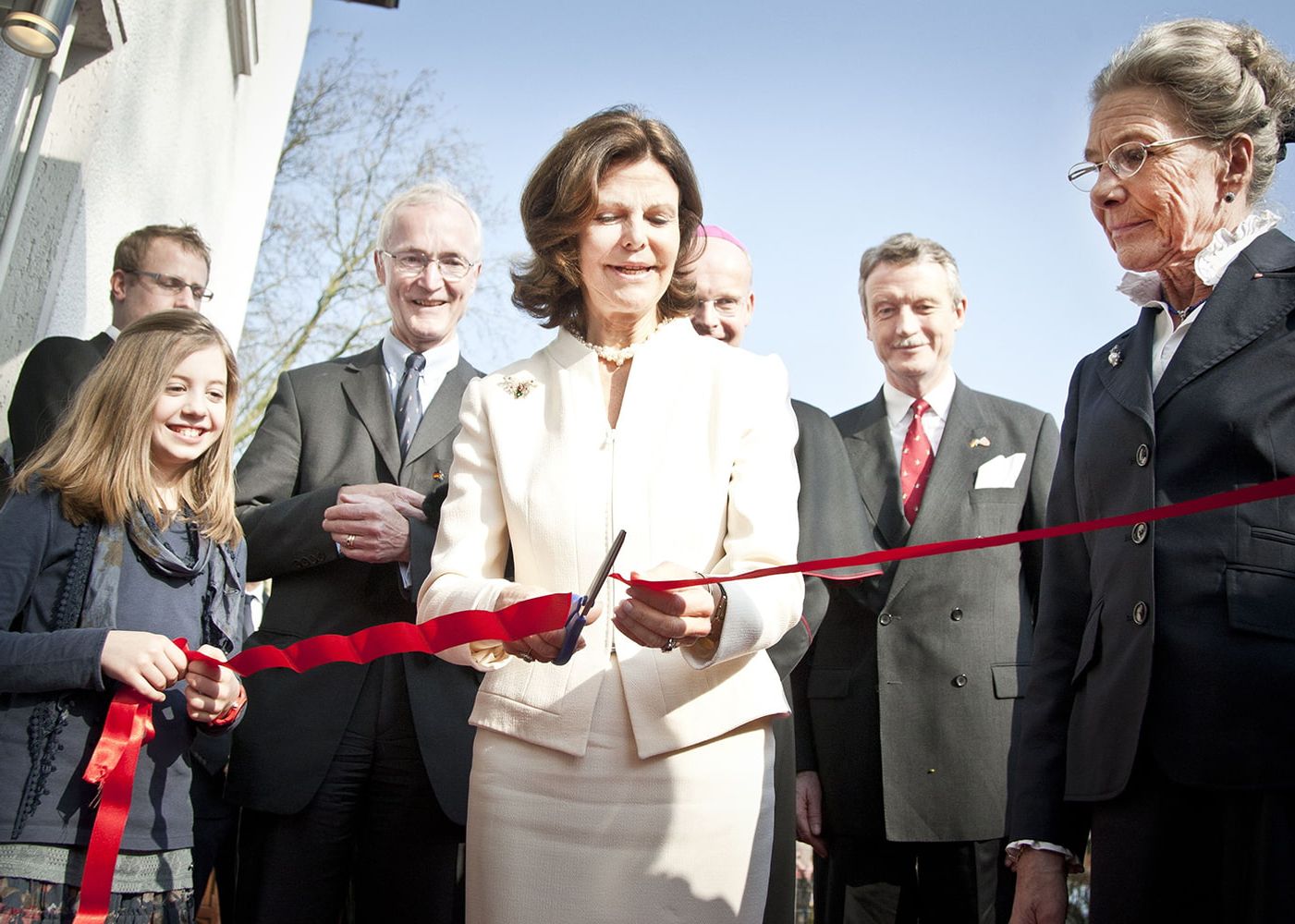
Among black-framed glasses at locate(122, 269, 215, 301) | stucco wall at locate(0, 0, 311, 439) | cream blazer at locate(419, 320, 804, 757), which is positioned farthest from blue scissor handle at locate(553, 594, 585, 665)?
stucco wall at locate(0, 0, 311, 439)

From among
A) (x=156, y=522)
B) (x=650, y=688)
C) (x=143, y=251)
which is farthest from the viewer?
(x=143, y=251)

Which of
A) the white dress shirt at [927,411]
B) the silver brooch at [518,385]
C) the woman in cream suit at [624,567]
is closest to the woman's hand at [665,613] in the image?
the woman in cream suit at [624,567]

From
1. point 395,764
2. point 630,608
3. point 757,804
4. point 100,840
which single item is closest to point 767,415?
point 630,608

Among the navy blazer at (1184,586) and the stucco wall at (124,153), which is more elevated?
the stucco wall at (124,153)

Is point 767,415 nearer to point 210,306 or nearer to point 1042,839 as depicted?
point 1042,839

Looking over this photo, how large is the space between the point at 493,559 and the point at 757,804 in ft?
2.28

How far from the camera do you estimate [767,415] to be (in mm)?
2332

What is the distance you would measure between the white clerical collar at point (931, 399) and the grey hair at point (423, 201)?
→ 150 cm

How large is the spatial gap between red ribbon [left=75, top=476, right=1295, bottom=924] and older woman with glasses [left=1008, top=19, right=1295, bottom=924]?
0.33 ft

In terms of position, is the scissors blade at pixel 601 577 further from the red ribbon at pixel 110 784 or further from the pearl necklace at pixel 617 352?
the red ribbon at pixel 110 784

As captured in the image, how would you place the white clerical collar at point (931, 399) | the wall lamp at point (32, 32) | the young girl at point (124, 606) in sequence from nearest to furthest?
the young girl at point (124, 606) → the wall lamp at point (32, 32) → the white clerical collar at point (931, 399)

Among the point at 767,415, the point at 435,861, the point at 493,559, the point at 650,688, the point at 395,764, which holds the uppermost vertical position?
the point at 767,415

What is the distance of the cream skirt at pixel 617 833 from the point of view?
200 cm

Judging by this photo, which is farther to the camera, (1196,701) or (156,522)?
(156,522)
